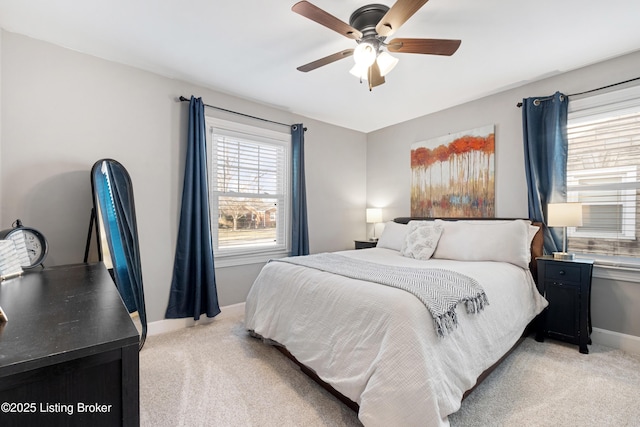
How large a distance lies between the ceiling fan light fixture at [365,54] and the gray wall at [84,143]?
6.31ft

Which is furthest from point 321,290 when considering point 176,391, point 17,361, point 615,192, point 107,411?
point 615,192

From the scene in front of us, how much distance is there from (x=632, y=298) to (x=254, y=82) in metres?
4.02

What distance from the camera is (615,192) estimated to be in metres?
2.53

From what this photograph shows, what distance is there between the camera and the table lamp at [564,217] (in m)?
2.40

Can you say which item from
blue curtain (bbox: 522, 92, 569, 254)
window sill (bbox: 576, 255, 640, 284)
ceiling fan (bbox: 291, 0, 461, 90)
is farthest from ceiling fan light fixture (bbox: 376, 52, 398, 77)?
window sill (bbox: 576, 255, 640, 284)

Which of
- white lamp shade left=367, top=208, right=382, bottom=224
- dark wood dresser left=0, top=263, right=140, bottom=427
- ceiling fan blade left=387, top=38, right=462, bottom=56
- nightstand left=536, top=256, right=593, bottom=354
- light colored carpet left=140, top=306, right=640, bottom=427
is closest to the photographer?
dark wood dresser left=0, top=263, right=140, bottom=427

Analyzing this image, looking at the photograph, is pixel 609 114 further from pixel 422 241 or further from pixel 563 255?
pixel 422 241

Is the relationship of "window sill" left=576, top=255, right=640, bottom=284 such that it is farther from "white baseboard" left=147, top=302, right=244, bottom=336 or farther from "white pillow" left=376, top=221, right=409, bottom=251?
"white baseboard" left=147, top=302, right=244, bottom=336

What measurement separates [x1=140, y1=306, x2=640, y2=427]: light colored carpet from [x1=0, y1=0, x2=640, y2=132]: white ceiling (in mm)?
2546

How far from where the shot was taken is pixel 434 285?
171 centimetres

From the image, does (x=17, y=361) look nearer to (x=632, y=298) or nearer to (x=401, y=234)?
(x=401, y=234)

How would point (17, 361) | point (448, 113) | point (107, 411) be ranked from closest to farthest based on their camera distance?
point (17, 361)
point (107, 411)
point (448, 113)

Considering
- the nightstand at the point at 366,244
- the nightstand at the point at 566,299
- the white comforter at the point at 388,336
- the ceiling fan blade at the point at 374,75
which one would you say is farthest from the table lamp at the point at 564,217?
the nightstand at the point at 366,244

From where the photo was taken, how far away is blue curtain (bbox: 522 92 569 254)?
2723 mm
